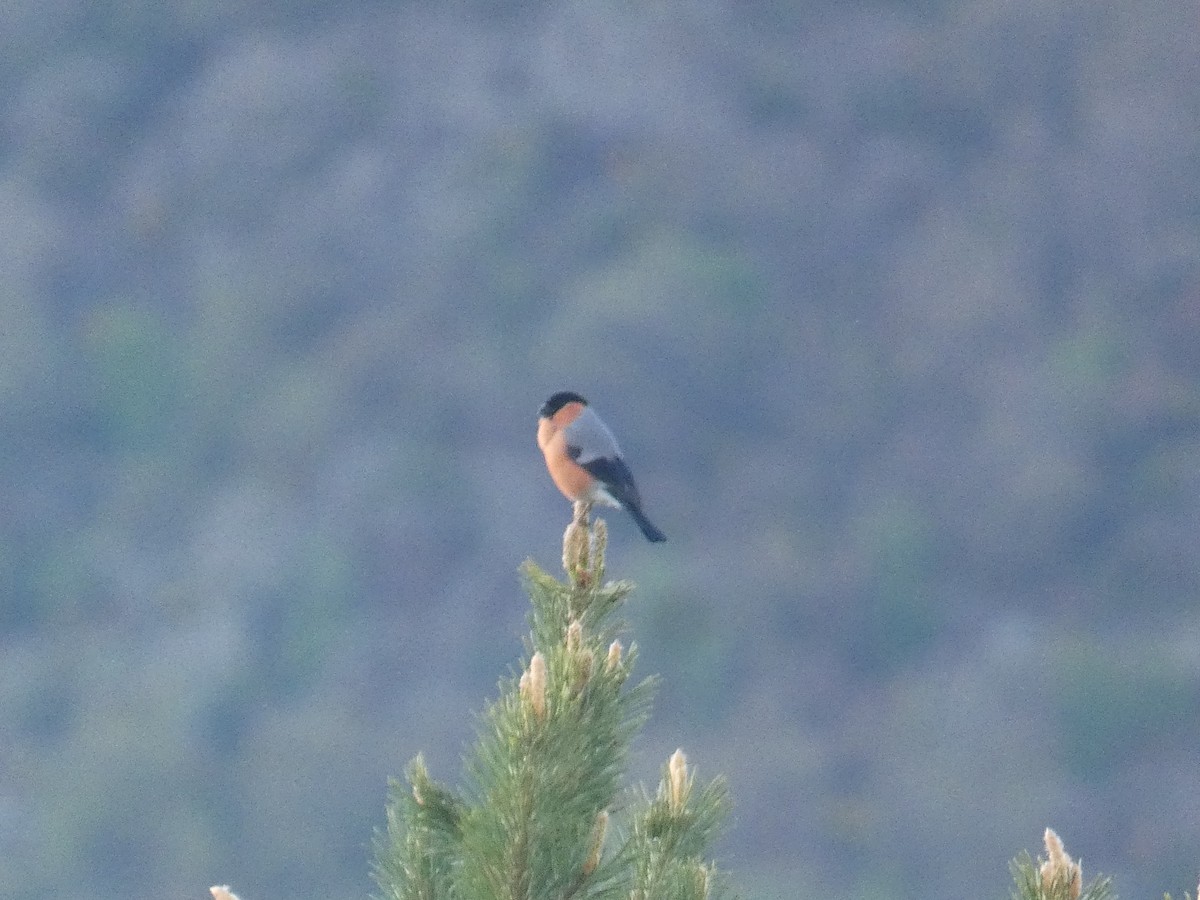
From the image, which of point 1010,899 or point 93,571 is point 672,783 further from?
point 93,571

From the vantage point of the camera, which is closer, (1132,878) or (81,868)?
(1132,878)

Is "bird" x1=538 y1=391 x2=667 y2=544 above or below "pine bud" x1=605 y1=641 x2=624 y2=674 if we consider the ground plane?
above

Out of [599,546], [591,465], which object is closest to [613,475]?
[591,465]

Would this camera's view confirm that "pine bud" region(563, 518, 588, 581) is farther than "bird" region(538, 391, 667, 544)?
No

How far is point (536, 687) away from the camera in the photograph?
1477 millimetres

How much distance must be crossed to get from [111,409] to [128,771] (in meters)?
5.34

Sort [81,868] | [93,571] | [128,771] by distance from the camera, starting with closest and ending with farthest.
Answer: [81,868], [128,771], [93,571]

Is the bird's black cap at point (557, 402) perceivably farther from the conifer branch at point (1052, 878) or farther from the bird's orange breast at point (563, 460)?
the conifer branch at point (1052, 878)

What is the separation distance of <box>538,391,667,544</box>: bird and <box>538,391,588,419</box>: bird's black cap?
0.07 metres

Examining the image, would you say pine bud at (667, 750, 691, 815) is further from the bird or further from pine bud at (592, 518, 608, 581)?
the bird

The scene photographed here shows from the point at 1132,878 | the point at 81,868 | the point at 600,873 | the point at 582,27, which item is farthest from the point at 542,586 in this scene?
the point at 582,27

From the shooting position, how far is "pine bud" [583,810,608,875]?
151cm

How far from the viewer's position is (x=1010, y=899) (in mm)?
1480

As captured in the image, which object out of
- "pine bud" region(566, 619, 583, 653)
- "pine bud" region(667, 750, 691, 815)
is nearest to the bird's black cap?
"pine bud" region(667, 750, 691, 815)
